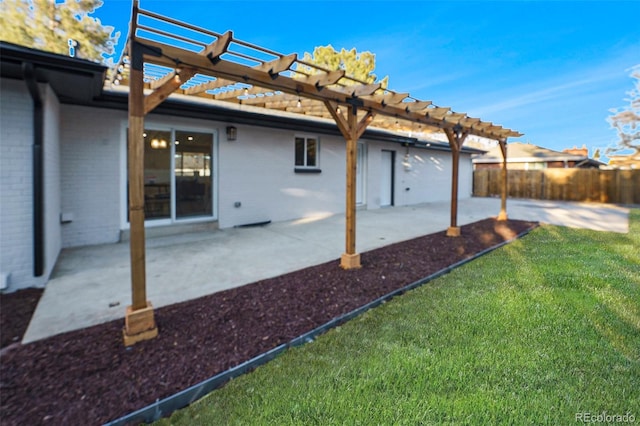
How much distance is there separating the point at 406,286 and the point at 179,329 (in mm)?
2627

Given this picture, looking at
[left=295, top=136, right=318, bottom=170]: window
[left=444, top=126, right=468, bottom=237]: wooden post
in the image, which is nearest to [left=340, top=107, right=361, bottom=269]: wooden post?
[left=444, top=126, right=468, bottom=237]: wooden post

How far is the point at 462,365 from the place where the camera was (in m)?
2.47

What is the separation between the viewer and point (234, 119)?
7488mm

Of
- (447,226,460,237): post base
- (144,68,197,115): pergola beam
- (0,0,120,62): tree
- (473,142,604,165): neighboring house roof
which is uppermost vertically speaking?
(0,0,120,62): tree

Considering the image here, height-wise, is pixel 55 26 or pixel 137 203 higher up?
pixel 55 26

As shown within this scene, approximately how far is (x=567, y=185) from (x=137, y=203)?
18743 mm

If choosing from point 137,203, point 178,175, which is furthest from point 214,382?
point 178,175

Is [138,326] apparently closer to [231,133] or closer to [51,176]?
[51,176]

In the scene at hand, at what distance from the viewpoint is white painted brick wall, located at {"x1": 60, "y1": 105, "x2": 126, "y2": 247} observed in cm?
584

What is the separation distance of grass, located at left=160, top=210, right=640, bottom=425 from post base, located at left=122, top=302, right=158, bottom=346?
1.01 m

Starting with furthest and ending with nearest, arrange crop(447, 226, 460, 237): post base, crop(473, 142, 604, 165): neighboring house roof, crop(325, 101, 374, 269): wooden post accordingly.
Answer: crop(473, 142, 604, 165): neighboring house roof, crop(447, 226, 460, 237): post base, crop(325, 101, 374, 269): wooden post

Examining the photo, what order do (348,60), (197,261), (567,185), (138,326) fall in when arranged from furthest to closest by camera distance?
(348,60), (567,185), (197,261), (138,326)

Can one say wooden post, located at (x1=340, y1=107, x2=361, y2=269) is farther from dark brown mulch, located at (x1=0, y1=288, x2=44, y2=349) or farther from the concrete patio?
dark brown mulch, located at (x1=0, y1=288, x2=44, y2=349)

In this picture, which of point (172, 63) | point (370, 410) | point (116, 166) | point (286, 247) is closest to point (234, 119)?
point (116, 166)
